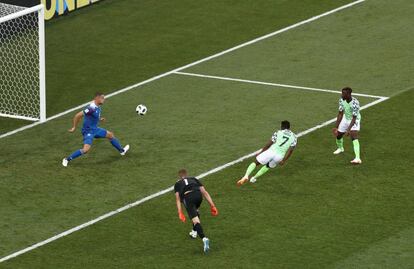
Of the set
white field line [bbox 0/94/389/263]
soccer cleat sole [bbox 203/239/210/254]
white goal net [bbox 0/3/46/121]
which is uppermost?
white goal net [bbox 0/3/46/121]

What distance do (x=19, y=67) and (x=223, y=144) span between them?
8.00 m

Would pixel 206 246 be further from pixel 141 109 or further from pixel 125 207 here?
pixel 141 109

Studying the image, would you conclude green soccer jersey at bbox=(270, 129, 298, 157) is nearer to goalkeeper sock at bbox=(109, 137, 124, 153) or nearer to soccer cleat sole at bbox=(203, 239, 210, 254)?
goalkeeper sock at bbox=(109, 137, 124, 153)

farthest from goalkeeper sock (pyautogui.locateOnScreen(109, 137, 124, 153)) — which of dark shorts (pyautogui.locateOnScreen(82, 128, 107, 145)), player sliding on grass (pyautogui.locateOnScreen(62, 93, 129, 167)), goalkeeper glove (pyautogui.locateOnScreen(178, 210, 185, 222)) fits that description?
goalkeeper glove (pyautogui.locateOnScreen(178, 210, 185, 222))

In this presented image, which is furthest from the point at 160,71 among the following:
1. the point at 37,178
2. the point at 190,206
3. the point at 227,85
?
the point at 190,206

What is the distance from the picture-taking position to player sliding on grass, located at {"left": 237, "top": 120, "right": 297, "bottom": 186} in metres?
30.1

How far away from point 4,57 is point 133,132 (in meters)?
6.46

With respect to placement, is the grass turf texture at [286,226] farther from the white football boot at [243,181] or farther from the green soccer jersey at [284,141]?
the green soccer jersey at [284,141]

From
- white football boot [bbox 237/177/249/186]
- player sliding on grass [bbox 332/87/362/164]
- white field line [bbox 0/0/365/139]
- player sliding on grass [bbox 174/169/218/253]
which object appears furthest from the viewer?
white field line [bbox 0/0/365/139]

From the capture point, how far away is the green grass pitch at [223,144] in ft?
89.2

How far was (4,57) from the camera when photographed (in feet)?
127

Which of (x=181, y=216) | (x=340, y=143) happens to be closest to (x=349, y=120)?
(x=340, y=143)

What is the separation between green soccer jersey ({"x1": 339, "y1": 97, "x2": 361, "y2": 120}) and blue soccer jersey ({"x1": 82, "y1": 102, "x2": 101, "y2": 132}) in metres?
5.65

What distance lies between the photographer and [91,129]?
31.8 m
